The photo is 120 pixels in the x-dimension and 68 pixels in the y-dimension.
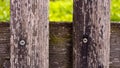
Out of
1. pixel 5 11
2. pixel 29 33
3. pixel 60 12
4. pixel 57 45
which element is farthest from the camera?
pixel 60 12

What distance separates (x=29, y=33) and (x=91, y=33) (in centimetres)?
40

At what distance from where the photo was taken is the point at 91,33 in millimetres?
2555

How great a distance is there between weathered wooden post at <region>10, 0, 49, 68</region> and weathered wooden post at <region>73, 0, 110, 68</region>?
0.67 ft

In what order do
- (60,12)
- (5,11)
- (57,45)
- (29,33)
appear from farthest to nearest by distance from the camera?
(60,12) → (5,11) → (57,45) → (29,33)

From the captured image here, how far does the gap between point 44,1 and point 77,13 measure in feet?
0.74

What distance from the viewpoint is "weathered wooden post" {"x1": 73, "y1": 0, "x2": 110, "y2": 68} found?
100.0 inches

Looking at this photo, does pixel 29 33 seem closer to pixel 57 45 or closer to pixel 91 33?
pixel 57 45

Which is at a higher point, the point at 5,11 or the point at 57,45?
the point at 5,11

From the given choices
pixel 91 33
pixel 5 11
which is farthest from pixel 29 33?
pixel 5 11

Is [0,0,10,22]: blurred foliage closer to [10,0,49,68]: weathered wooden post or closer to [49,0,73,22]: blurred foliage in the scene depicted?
[49,0,73,22]: blurred foliage

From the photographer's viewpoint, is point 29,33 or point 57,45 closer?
point 29,33

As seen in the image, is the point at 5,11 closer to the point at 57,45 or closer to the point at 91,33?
the point at 57,45

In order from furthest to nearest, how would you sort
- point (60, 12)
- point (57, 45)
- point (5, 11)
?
point (60, 12) < point (5, 11) < point (57, 45)

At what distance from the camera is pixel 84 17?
8.36 feet
